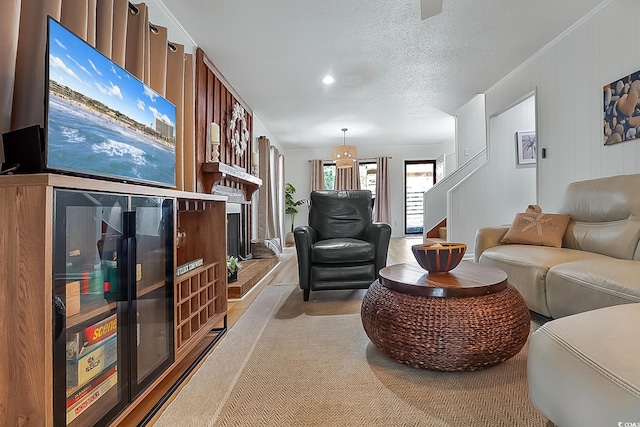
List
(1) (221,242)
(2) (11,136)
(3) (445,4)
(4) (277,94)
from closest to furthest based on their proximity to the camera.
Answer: (2) (11,136), (1) (221,242), (3) (445,4), (4) (277,94)

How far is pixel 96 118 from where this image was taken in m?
1.18

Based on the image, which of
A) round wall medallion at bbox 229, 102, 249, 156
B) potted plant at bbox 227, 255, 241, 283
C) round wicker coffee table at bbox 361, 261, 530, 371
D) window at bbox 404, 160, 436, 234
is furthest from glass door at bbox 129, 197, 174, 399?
window at bbox 404, 160, 436, 234

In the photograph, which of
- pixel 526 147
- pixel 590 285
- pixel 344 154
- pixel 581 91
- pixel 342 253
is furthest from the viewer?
pixel 344 154

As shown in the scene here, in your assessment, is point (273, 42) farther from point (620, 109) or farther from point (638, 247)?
point (638, 247)

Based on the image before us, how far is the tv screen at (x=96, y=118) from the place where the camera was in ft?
3.27

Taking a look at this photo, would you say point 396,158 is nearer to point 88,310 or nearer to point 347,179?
point 347,179

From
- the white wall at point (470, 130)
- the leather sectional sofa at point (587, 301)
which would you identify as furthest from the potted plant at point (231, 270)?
the white wall at point (470, 130)

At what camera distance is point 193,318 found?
71.3 inches

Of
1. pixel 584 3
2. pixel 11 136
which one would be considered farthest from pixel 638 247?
pixel 11 136

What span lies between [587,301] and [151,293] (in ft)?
6.98

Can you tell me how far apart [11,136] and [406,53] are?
10.8 feet

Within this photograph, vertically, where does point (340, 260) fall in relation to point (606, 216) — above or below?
below

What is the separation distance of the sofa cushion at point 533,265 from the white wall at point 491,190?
2.24m

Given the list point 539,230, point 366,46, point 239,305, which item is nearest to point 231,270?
point 239,305
